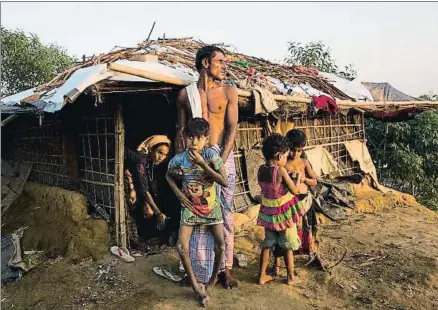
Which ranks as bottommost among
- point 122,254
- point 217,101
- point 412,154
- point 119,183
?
point 122,254

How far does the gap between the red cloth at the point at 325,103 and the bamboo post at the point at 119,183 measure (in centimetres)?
351

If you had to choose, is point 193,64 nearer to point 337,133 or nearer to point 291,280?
point 291,280

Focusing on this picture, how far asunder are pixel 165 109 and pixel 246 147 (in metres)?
2.00

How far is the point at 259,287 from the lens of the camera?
416 centimetres

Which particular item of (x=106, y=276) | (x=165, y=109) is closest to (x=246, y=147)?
(x=165, y=109)

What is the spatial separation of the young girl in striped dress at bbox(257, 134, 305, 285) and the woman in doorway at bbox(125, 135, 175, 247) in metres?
1.60

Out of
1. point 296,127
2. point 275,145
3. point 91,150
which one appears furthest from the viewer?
point 296,127

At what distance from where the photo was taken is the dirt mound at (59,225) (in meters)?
5.12

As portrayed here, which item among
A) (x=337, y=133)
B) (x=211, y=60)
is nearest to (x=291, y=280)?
(x=211, y=60)

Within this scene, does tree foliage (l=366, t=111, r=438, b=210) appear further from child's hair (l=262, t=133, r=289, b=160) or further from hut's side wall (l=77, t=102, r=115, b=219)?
hut's side wall (l=77, t=102, r=115, b=219)

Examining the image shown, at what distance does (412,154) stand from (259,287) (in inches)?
331

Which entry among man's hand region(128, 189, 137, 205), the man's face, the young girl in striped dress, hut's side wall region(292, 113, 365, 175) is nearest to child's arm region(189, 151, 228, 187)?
the young girl in striped dress

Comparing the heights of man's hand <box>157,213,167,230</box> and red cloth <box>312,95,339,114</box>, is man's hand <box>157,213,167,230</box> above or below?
below

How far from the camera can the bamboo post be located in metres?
4.96
